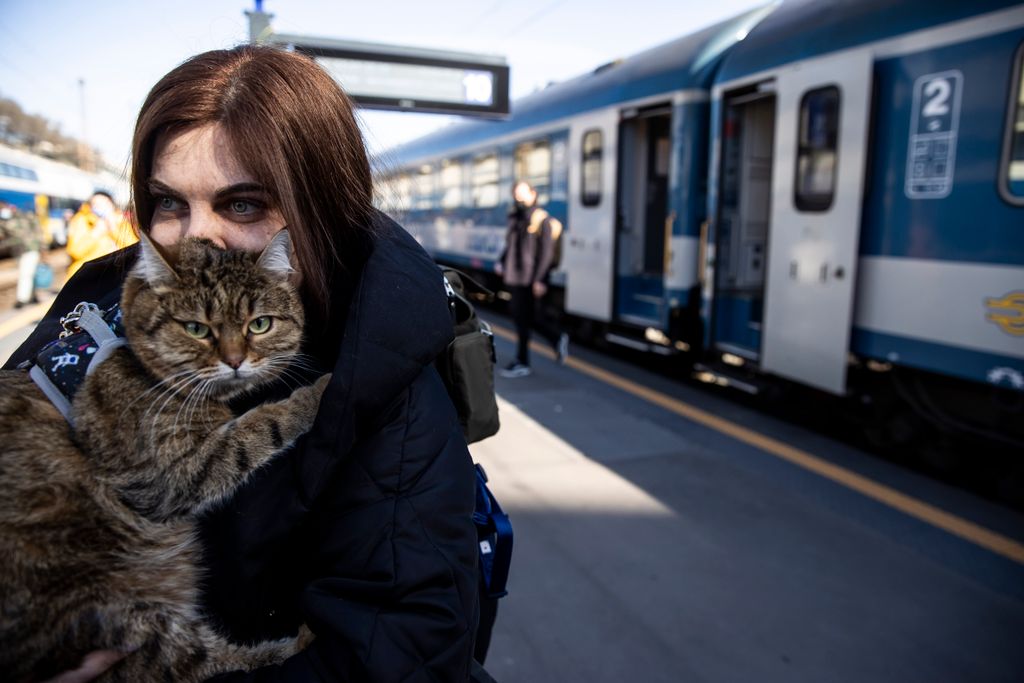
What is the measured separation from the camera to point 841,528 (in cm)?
404

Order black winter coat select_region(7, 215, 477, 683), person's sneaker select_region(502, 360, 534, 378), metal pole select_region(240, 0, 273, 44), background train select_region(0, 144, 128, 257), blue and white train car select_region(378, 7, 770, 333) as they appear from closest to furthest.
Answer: black winter coat select_region(7, 215, 477, 683)
metal pole select_region(240, 0, 273, 44)
blue and white train car select_region(378, 7, 770, 333)
person's sneaker select_region(502, 360, 534, 378)
background train select_region(0, 144, 128, 257)

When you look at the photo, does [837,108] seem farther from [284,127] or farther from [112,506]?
[112,506]

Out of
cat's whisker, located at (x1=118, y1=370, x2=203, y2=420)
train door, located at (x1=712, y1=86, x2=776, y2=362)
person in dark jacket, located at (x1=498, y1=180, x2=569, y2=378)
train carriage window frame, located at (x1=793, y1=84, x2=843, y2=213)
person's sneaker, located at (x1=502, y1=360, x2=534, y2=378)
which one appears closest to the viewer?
cat's whisker, located at (x1=118, y1=370, x2=203, y2=420)

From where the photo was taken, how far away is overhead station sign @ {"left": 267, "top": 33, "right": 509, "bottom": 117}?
7.01 m

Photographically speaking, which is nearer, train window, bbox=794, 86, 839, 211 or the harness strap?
the harness strap

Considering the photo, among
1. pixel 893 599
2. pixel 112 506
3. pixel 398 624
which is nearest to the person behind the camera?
pixel 398 624

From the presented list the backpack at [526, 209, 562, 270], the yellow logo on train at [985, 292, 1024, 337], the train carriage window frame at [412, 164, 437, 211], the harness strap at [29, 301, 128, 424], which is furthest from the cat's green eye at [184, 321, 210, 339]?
the train carriage window frame at [412, 164, 437, 211]

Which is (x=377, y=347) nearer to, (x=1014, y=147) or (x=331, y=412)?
(x=331, y=412)

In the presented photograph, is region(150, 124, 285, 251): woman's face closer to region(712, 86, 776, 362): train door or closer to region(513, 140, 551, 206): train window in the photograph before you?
region(712, 86, 776, 362): train door

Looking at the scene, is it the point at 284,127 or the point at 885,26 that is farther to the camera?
the point at 885,26

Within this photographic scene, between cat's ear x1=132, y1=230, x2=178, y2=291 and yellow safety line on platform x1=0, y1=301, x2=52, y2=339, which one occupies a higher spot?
cat's ear x1=132, y1=230, x2=178, y2=291

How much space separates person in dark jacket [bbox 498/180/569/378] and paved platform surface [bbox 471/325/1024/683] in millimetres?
2496

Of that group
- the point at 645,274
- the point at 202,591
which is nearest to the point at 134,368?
the point at 202,591

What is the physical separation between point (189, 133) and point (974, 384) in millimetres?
5180
